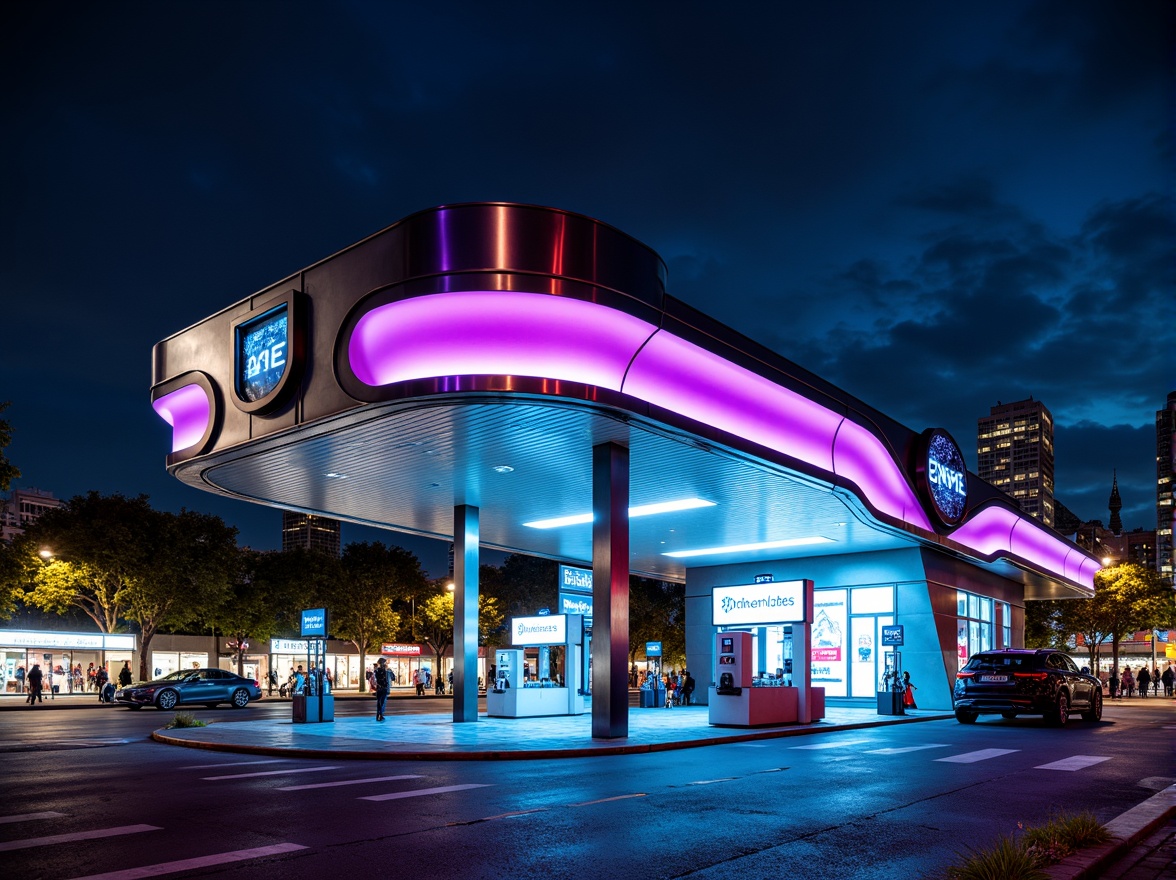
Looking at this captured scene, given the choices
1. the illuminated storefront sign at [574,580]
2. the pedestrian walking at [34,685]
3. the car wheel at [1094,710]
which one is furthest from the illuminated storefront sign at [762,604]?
the pedestrian walking at [34,685]

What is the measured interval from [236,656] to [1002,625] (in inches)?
1791

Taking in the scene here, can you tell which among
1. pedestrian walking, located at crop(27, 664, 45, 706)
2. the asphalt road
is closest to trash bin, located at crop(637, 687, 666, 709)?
the asphalt road

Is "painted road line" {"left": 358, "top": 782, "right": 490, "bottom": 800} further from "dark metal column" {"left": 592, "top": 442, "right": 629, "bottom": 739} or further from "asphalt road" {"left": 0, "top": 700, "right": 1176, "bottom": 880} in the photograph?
"dark metal column" {"left": 592, "top": 442, "right": 629, "bottom": 739}

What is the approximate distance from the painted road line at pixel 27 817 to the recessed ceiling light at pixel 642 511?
17.8 meters

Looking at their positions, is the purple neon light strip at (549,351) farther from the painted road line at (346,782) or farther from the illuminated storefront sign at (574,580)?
the illuminated storefront sign at (574,580)

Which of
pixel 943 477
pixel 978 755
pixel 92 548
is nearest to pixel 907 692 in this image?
pixel 943 477

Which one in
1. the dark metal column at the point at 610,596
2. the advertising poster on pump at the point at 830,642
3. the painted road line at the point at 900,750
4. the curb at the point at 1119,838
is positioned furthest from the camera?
the advertising poster on pump at the point at 830,642

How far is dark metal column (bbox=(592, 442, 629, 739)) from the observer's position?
1839 cm

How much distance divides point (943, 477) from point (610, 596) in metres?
17.2

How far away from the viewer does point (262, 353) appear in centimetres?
1927

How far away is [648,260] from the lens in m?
17.3

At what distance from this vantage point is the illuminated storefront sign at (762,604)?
24328 mm

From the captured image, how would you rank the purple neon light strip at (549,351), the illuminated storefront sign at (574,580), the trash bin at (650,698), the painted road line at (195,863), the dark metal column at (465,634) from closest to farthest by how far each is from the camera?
the painted road line at (195,863) → the purple neon light strip at (549,351) → the dark metal column at (465,634) → the illuminated storefront sign at (574,580) → the trash bin at (650,698)

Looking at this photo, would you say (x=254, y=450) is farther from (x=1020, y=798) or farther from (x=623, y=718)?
(x=1020, y=798)
